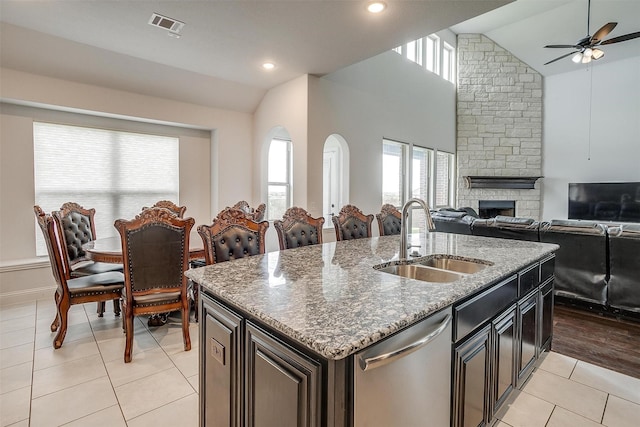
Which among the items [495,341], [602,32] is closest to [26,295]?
[495,341]

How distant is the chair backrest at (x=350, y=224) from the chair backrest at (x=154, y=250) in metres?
1.38

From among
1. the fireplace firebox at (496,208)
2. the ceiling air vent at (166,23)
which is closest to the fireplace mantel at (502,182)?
the fireplace firebox at (496,208)

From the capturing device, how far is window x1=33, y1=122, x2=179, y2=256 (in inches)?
161

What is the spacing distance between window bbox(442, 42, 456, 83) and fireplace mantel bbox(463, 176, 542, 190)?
2586mm

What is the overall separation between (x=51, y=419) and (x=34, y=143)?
354 centimetres

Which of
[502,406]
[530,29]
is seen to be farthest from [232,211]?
[530,29]

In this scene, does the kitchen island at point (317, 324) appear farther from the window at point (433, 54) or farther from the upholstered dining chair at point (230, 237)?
the window at point (433, 54)

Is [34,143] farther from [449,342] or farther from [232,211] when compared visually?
[449,342]

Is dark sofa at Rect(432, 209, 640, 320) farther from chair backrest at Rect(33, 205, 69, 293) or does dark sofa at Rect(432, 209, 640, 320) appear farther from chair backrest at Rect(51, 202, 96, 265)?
chair backrest at Rect(51, 202, 96, 265)

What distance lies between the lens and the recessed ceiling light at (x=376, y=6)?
2.75 m

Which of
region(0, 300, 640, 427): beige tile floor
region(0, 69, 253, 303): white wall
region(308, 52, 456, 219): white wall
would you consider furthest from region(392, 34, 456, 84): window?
region(0, 300, 640, 427): beige tile floor

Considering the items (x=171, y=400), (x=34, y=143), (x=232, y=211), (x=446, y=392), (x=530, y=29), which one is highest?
(x=530, y=29)

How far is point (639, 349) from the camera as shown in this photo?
2695 mm

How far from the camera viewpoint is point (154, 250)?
8.39ft
